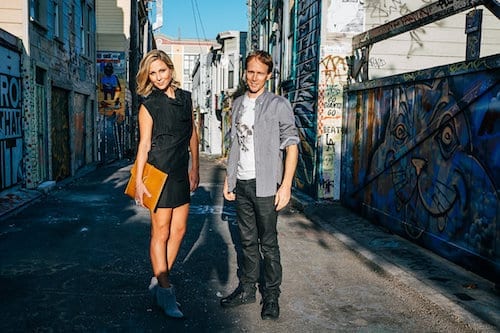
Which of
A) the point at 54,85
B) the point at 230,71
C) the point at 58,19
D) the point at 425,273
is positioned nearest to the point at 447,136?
the point at 425,273

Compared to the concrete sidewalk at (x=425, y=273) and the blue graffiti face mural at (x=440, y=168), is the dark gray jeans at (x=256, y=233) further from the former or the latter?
the blue graffiti face mural at (x=440, y=168)

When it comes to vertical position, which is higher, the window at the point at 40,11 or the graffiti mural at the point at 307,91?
the window at the point at 40,11

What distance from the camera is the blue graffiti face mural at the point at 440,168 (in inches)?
174

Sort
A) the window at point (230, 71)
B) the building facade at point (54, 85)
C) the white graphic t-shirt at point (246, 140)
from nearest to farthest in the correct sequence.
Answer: the white graphic t-shirt at point (246, 140)
the building facade at point (54, 85)
the window at point (230, 71)

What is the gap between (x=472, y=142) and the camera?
460 cm

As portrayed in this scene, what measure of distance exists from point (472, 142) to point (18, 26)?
9240 millimetres

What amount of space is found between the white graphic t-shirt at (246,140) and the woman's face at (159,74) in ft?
2.22

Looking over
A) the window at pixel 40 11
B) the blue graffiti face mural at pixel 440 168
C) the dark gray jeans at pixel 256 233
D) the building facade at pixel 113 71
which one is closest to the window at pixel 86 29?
the building facade at pixel 113 71

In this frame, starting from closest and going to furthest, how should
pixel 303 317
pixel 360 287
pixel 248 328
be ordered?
pixel 248 328 → pixel 303 317 → pixel 360 287

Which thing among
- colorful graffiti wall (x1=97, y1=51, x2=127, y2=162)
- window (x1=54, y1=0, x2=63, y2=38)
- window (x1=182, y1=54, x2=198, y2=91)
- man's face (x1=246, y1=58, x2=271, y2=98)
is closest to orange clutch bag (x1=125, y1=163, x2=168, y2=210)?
man's face (x1=246, y1=58, x2=271, y2=98)

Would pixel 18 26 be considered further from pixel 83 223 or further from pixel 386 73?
pixel 386 73

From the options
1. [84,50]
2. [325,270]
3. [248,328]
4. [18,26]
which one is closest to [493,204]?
[325,270]

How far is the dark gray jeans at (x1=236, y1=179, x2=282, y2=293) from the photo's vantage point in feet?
12.0

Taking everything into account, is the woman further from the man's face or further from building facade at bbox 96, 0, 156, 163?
building facade at bbox 96, 0, 156, 163
